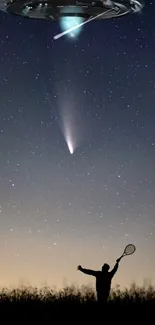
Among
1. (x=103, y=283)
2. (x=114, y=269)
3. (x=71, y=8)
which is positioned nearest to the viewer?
(x=71, y=8)

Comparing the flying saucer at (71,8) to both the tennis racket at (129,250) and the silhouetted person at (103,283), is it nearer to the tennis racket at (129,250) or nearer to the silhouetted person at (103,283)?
the silhouetted person at (103,283)

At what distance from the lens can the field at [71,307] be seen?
11297 mm

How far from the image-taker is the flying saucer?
522 cm

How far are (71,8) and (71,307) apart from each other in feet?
22.9

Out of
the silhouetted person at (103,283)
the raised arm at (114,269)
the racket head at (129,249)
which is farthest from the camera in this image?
the racket head at (129,249)

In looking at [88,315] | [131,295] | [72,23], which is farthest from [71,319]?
[72,23]

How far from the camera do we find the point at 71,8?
5.29 meters

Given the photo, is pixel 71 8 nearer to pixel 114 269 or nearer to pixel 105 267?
pixel 105 267

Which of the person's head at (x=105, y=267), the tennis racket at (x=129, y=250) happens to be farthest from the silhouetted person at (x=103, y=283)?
the tennis racket at (x=129, y=250)

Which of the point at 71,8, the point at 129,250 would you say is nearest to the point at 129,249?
the point at 129,250

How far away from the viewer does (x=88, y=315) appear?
11.4 meters

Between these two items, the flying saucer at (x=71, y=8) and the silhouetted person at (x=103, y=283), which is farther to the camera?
the silhouetted person at (x=103, y=283)

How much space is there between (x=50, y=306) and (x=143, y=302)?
1.18m

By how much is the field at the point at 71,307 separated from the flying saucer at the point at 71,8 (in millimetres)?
Result: 6107
